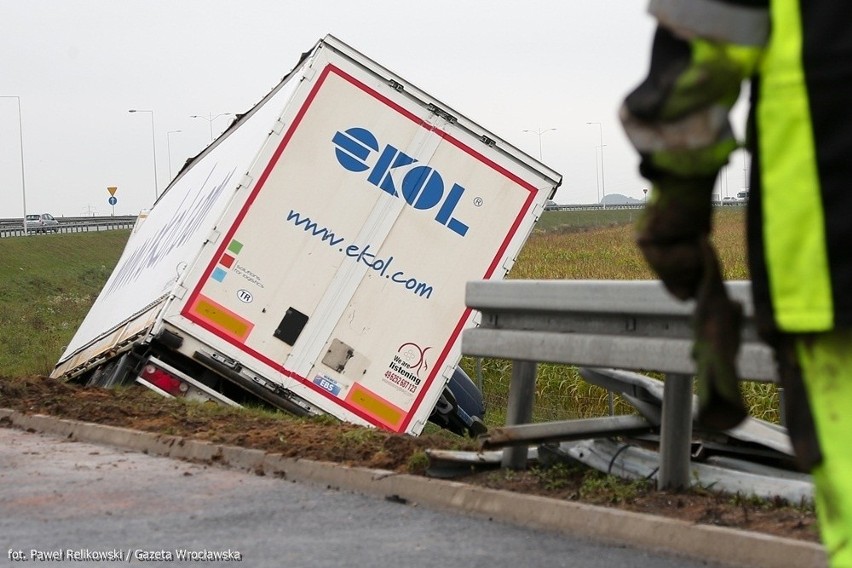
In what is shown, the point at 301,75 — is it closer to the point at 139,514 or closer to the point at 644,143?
the point at 139,514

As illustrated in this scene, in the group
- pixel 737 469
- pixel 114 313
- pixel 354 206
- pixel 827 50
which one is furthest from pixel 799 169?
pixel 114 313

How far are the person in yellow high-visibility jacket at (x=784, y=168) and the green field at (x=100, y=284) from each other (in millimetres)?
13055

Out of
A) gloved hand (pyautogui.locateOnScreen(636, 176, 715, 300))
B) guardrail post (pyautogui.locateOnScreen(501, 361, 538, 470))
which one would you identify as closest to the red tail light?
guardrail post (pyautogui.locateOnScreen(501, 361, 538, 470))

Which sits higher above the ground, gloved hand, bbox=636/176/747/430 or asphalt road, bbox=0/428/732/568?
gloved hand, bbox=636/176/747/430

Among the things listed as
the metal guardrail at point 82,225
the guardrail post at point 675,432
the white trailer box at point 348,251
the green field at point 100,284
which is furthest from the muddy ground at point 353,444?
the metal guardrail at point 82,225

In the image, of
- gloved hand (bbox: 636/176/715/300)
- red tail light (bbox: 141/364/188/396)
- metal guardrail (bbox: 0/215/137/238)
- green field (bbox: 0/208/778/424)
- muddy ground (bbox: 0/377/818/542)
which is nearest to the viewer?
gloved hand (bbox: 636/176/715/300)

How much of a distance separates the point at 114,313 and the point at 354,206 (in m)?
4.82

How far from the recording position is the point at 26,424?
37.4ft

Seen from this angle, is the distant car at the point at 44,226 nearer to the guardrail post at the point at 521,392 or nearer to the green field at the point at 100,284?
the green field at the point at 100,284

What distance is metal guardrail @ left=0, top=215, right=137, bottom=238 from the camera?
7788 cm

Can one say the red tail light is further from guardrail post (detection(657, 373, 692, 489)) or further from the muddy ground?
guardrail post (detection(657, 373, 692, 489))

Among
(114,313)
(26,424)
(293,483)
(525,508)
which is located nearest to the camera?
(525,508)

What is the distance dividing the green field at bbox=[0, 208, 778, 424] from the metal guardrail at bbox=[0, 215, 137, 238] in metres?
9.89

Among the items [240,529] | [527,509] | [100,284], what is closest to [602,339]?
[527,509]
